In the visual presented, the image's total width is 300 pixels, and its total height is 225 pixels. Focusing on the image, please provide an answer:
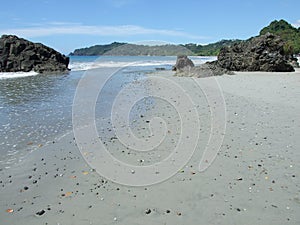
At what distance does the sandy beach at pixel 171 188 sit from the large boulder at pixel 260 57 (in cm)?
2279

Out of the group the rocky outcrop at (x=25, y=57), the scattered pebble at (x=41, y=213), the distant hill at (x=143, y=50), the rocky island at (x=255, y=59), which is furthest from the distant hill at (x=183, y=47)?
the rocky outcrop at (x=25, y=57)

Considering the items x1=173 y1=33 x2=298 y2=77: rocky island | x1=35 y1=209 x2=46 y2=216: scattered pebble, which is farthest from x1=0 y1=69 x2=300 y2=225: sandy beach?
x1=173 y1=33 x2=298 y2=77: rocky island

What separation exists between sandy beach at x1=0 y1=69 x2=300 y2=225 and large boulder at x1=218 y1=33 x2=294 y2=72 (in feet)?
74.8

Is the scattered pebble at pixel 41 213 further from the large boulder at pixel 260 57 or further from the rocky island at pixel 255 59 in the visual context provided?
the large boulder at pixel 260 57

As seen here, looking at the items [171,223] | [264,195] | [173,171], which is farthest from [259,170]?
[171,223]

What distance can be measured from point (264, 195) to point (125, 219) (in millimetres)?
2112

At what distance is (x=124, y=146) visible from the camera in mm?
7004

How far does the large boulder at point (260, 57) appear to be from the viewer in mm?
28125

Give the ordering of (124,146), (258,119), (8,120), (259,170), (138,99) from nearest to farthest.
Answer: (259,170) → (124,146) → (258,119) → (8,120) → (138,99)

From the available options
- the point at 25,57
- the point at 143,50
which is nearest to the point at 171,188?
the point at 143,50

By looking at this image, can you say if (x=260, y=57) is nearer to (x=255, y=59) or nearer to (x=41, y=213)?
(x=255, y=59)

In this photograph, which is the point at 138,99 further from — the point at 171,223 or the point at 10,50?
the point at 10,50

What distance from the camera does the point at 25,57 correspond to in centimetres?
4081

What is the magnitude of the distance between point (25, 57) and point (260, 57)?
30.4 metres
